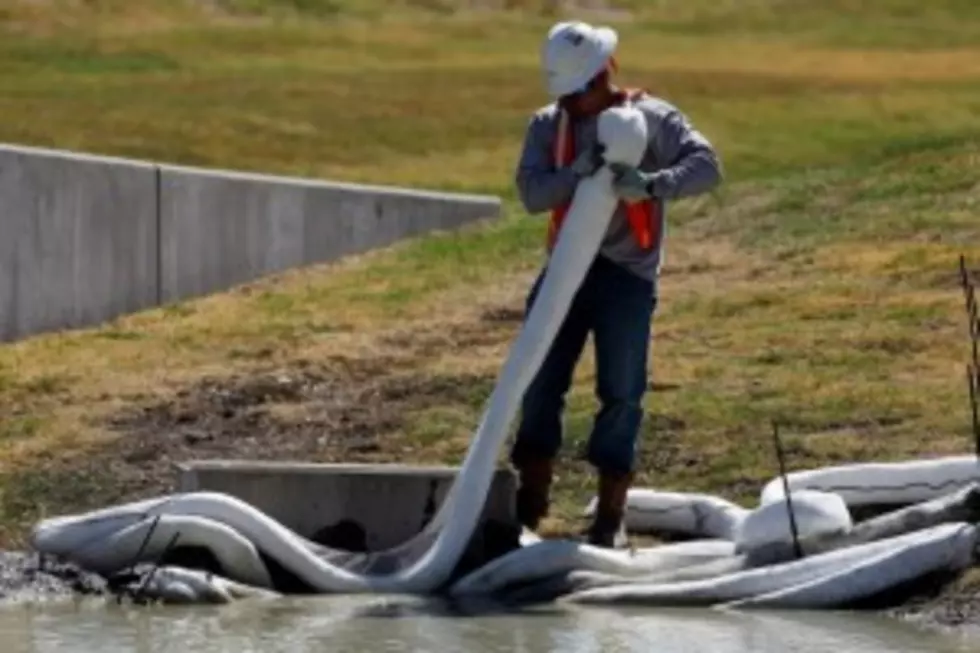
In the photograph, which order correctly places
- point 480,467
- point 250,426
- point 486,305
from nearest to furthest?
1. point 480,467
2. point 250,426
3. point 486,305

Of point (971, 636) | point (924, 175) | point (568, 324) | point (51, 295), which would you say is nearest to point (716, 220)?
point (924, 175)

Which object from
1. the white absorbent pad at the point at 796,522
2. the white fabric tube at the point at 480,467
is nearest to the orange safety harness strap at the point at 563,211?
the white fabric tube at the point at 480,467

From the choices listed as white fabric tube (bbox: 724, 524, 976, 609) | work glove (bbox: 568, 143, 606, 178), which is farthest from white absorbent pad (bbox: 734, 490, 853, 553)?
work glove (bbox: 568, 143, 606, 178)

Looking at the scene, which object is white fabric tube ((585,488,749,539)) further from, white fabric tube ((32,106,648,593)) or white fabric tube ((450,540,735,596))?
white fabric tube ((32,106,648,593))

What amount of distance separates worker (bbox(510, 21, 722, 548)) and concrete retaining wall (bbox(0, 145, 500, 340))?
7126mm

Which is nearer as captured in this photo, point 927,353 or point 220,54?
point 927,353

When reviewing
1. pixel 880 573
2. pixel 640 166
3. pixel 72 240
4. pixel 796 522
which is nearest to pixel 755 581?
pixel 796 522

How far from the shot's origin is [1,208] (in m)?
17.5

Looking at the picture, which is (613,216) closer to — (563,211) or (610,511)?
(563,211)

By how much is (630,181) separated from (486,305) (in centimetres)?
599

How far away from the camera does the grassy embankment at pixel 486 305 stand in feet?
41.9

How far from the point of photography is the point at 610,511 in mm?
10781

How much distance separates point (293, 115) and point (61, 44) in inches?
396

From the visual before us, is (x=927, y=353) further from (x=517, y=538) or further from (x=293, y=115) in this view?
(x=293, y=115)
